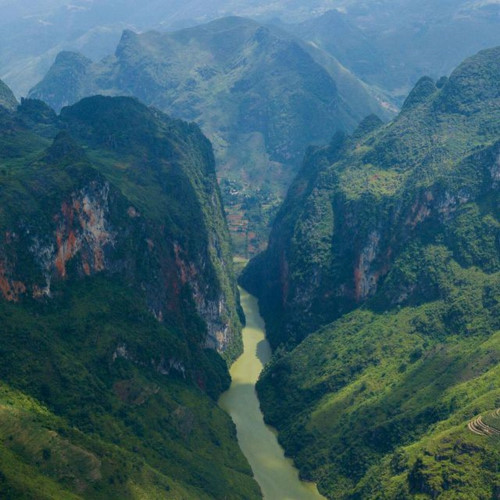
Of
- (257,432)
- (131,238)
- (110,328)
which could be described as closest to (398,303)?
(257,432)

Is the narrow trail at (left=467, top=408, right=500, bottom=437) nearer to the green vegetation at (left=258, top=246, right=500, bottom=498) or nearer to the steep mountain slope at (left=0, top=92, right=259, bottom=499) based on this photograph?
the green vegetation at (left=258, top=246, right=500, bottom=498)

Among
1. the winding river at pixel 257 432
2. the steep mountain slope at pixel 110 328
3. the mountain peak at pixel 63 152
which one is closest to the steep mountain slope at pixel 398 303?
the winding river at pixel 257 432

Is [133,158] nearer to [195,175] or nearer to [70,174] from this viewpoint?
[195,175]

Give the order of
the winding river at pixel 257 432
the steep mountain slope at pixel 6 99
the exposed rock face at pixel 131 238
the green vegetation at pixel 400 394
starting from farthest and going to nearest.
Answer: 1. the steep mountain slope at pixel 6 99
2. the winding river at pixel 257 432
3. the exposed rock face at pixel 131 238
4. the green vegetation at pixel 400 394

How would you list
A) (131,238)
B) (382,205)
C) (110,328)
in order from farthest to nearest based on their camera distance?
(382,205) → (131,238) → (110,328)

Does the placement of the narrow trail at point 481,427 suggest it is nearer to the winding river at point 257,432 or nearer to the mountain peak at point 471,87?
the winding river at point 257,432

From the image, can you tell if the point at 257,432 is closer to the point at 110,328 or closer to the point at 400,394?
the point at 400,394

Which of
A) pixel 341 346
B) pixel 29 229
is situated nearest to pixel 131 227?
pixel 29 229
